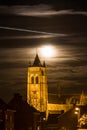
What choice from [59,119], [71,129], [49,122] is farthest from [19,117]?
[49,122]

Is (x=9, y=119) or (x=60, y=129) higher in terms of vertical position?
(x=9, y=119)

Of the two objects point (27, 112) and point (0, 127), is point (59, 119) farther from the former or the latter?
point (0, 127)

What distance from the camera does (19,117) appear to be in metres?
75.9

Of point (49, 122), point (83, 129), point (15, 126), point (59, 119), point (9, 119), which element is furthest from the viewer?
point (49, 122)

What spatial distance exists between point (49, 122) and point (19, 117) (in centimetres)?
4442

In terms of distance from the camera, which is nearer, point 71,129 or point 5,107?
point 5,107

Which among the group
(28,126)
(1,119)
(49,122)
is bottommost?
(49,122)

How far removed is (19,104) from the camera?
7644cm

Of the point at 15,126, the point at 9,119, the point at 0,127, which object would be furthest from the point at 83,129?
the point at 15,126

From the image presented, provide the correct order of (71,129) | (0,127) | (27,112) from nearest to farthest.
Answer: (0,127)
(27,112)
(71,129)

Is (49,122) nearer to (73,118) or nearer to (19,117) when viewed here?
(73,118)

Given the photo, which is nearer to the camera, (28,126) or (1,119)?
(1,119)

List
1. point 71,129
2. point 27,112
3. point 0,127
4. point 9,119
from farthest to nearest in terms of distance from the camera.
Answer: point 71,129 → point 27,112 → point 9,119 → point 0,127

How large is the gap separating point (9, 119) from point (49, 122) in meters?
54.7
